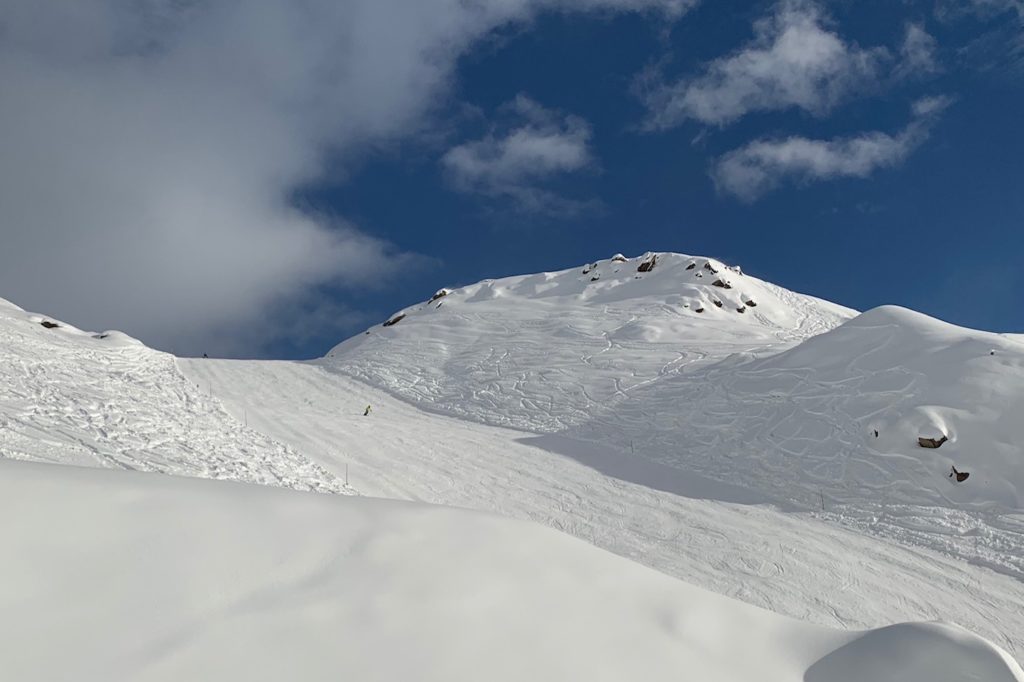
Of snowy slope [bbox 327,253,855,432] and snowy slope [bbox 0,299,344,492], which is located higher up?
snowy slope [bbox 327,253,855,432]

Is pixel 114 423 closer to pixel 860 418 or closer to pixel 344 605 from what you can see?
pixel 344 605

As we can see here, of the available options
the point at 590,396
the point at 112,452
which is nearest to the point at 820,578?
the point at 112,452

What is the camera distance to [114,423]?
37.0 ft

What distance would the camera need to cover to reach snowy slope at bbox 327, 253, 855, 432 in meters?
21.4

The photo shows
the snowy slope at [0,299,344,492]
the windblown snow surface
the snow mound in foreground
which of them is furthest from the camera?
the snowy slope at [0,299,344,492]

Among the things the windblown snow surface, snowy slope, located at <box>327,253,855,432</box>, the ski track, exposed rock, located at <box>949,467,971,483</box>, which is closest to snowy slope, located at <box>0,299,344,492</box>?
the windblown snow surface

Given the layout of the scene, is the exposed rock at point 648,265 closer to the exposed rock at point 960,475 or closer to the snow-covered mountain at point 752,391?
the snow-covered mountain at point 752,391

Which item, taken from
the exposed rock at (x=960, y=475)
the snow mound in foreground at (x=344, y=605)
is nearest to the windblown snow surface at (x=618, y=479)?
the snow mound in foreground at (x=344, y=605)

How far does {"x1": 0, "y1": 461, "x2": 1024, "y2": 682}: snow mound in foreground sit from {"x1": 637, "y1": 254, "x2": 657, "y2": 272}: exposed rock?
40428 mm

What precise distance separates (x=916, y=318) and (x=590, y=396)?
915cm

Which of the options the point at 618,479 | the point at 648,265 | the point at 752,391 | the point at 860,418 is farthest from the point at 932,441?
the point at 648,265

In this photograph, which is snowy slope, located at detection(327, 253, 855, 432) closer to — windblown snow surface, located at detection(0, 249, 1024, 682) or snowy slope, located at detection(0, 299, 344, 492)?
windblown snow surface, located at detection(0, 249, 1024, 682)

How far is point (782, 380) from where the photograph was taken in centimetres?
1714

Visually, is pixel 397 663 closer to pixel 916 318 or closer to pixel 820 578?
pixel 820 578
